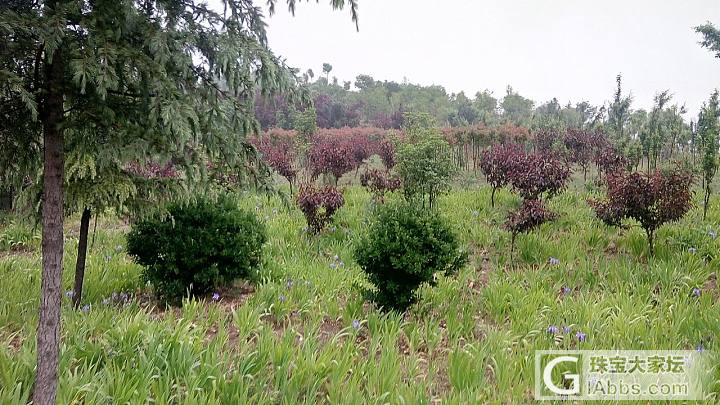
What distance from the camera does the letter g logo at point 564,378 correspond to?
11.4ft

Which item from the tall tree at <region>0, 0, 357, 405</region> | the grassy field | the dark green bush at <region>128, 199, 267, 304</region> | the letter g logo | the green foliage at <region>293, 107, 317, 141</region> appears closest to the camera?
the tall tree at <region>0, 0, 357, 405</region>

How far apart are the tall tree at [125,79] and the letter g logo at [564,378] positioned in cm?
311

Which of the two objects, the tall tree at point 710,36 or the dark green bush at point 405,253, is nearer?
the dark green bush at point 405,253

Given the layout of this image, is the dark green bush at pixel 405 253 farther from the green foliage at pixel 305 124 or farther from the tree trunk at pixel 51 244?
the green foliage at pixel 305 124

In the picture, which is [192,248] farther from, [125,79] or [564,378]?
[564,378]

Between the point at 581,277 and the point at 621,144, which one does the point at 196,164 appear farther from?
the point at 621,144

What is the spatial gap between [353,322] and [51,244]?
264 centimetres

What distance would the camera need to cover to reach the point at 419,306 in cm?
535

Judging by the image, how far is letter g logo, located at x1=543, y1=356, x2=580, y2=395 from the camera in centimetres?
347

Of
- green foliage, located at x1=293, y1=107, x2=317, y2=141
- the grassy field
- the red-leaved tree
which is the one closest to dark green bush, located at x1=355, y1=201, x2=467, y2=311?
the grassy field

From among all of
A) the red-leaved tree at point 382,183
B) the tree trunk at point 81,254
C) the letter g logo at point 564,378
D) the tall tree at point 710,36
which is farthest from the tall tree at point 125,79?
the tall tree at point 710,36

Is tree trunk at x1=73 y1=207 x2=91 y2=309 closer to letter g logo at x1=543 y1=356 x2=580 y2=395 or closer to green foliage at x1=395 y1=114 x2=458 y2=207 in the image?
letter g logo at x1=543 y1=356 x2=580 y2=395

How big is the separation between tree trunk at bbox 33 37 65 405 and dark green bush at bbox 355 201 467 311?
116 inches

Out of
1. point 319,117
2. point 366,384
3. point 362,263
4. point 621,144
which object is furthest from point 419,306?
point 319,117
